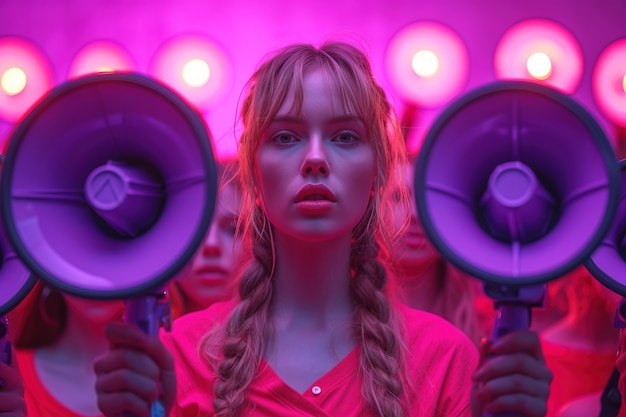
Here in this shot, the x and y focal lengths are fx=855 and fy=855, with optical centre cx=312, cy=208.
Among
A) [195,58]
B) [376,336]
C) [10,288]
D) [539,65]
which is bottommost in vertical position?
[10,288]

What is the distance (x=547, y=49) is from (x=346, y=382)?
2.20 metres

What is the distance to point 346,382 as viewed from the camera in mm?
1697

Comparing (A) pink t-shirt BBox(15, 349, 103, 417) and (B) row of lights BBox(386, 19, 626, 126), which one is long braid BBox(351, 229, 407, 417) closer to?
(A) pink t-shirt BBox(15, 349, 103, 417)

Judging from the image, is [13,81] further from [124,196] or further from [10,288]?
[124,196]

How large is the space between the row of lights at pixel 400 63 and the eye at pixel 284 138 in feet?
5.48

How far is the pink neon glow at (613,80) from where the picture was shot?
11.8 feet

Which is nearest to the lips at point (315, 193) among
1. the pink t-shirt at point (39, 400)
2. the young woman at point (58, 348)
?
the young woman at point (58, 348)

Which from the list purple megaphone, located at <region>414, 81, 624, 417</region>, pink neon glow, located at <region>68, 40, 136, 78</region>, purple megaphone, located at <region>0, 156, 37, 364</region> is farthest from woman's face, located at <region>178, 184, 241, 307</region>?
purple megaphone, located at <region>414, 81, 624, 417</region>

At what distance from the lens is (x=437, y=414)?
1699 mm

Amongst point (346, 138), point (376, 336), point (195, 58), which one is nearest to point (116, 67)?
point (195, 58)

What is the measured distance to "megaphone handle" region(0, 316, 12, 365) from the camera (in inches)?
62.5

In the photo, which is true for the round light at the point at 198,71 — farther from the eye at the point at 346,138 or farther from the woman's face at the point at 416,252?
the eye at the point at 346,138

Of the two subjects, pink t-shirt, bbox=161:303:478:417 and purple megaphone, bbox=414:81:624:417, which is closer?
purple megaphone, bbox=414:81:624:417

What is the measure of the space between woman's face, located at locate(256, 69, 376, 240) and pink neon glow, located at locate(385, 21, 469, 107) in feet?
5.60
